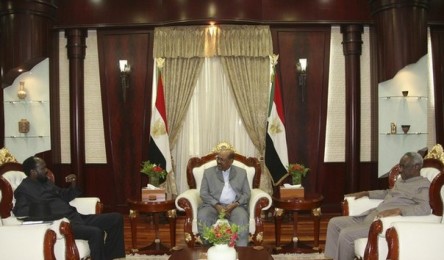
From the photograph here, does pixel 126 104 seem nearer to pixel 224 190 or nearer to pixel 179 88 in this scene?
pixel 179 88

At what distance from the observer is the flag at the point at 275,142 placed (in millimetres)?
7637

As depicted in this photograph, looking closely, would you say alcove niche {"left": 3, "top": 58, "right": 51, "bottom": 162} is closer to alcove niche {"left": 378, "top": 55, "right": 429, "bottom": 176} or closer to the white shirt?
the white shirt

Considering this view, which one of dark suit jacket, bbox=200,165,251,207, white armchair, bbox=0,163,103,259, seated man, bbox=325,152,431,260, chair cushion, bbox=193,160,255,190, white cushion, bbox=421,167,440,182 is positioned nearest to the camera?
white armchair, bbox=0,163,103,259

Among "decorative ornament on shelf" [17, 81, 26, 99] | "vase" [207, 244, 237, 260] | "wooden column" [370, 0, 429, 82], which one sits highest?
"wooden column" [370, 0, 429, 82]

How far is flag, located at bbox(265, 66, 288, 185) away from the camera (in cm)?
764

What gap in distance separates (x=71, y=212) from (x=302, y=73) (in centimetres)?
422

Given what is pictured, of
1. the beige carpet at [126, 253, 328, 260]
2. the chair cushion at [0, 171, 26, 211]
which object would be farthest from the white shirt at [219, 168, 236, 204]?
the chair cushion at [0, 171, 26, 211]

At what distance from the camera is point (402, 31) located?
7.13 meters

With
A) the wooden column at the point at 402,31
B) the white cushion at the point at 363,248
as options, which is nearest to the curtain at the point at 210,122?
the wooden column at the point at 402,31

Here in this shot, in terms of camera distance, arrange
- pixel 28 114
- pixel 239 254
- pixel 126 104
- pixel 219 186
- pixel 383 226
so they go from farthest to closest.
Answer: pixel 126 104 → pixel 28 114 → pixel 219 186 → pixel 239 254 → pixel 383 226

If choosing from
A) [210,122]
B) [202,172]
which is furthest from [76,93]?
[202,172]

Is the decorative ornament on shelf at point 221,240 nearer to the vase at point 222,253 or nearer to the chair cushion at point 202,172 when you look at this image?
the vase at point 222,253

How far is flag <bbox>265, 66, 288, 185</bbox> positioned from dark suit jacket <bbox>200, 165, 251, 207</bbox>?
1.84m

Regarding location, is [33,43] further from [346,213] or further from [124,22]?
[346,213]
